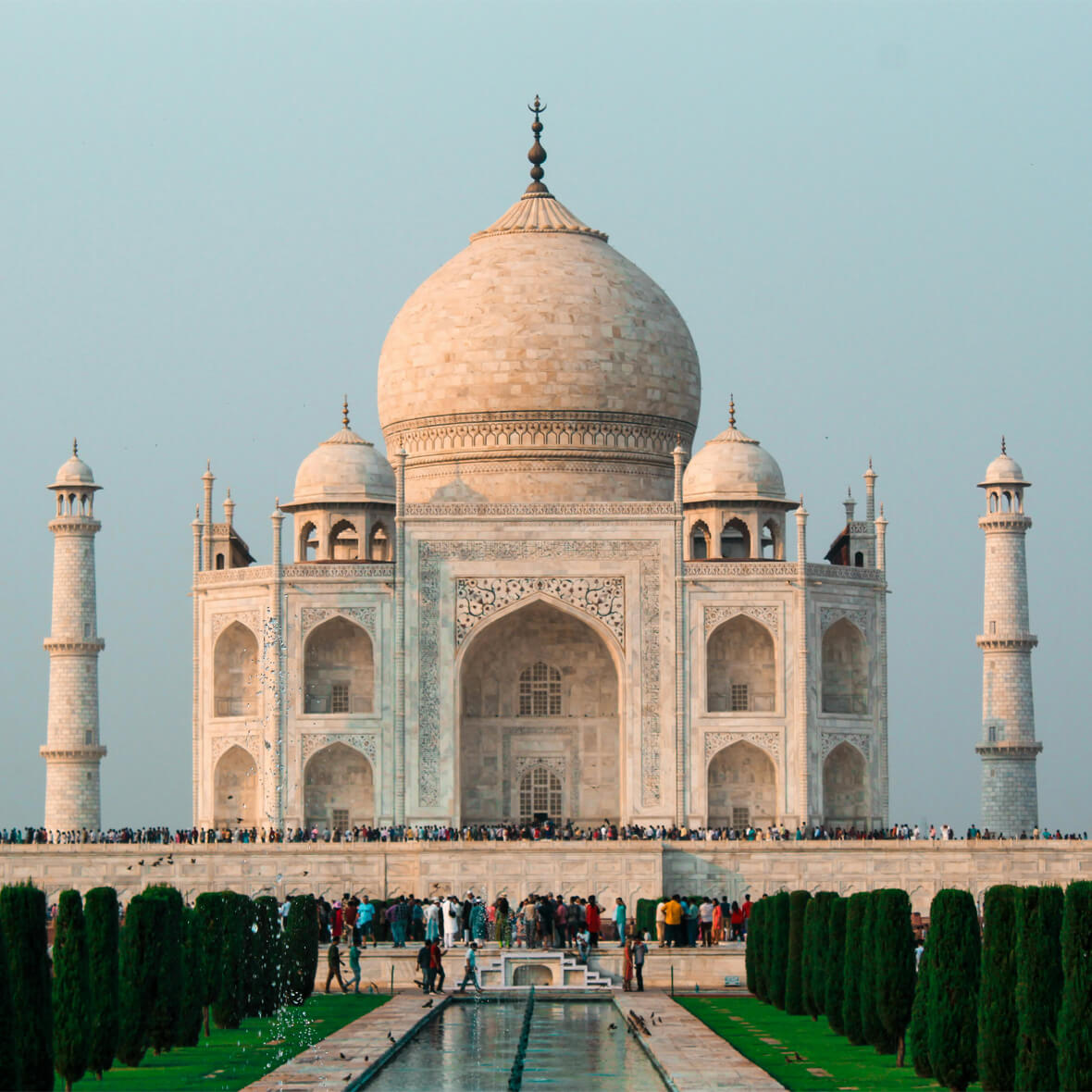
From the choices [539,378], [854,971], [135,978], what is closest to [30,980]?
[135,978]

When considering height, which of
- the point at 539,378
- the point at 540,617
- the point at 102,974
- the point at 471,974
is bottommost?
the point at 471,974

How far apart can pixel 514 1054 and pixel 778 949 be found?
5316mm

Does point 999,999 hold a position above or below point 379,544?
below

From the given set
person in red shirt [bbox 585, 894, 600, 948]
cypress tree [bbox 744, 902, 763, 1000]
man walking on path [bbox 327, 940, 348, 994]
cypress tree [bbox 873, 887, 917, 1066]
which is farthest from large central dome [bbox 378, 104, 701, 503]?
cypress tree [bbox 873, 887, 917, 1066]

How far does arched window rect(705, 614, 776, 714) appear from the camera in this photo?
108ft

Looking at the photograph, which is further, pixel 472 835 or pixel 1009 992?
pixel 472 835

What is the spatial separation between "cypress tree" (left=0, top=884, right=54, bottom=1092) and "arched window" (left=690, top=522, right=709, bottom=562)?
20593mm

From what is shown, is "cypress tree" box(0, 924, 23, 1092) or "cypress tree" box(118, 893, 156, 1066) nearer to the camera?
"cypress tree" box(0, 924, 23, 1092)

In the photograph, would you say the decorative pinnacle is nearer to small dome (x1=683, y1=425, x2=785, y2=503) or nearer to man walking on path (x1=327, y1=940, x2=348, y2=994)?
small dome (x1=683, y1=425, x2=785, y2=503)

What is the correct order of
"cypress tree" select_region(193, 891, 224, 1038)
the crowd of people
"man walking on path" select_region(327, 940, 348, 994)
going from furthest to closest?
the crowd of people < "man walking on path" select_region(327, 940, 348, 994) < "cypress tree" select_region(193, 891, 224, 1038)

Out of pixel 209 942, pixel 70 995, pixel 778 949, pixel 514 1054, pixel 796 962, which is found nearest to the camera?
pixel 70 995

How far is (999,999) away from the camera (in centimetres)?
1375

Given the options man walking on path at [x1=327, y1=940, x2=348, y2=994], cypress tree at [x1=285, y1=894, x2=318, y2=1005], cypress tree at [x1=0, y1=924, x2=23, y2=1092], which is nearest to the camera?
cypress tree at [x1=0, y1=924, x2=23, y2=1092]

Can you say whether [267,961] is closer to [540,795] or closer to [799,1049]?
[799,1049]
